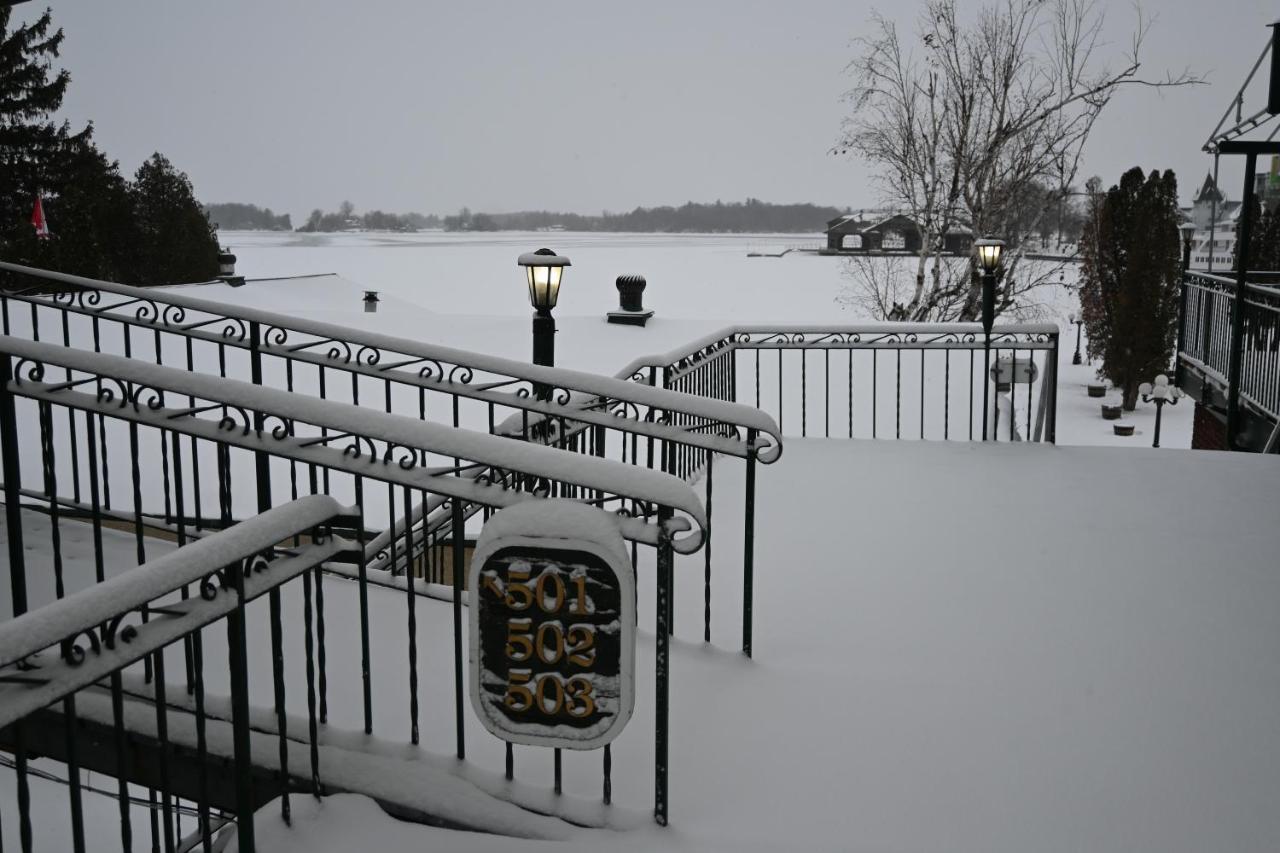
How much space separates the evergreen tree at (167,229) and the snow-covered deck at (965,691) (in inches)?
1267

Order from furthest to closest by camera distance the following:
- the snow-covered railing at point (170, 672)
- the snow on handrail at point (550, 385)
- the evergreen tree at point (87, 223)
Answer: the evergreen tree at point (87, 223), the snow on handrail at point (550, 385), the snow-covered railing at point (170, 672)

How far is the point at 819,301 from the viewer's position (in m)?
35.0

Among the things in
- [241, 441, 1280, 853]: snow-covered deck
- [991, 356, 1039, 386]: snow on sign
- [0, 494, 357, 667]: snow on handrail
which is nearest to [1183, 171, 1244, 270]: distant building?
[991, 356, 1039, 386]: snow on sign

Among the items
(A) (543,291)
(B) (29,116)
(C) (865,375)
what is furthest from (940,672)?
(B) (29,116)

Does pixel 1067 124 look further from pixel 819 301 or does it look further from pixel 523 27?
pixel 523 27

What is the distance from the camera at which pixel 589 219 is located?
48.7m

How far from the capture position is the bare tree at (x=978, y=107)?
58.0 ft

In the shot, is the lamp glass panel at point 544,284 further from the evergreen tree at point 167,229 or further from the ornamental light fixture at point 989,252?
the evergreen tree at point 167,229

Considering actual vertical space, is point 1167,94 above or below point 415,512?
above

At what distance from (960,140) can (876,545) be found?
1414 centimetres

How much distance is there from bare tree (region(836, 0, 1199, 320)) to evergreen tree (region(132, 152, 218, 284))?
23.8m

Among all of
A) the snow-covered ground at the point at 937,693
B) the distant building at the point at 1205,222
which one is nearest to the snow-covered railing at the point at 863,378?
the snow-covered ground at the point at 937,693

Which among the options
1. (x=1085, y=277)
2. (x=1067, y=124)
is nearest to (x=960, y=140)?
(x=1067, y=124)

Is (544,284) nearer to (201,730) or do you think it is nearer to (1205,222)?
(201,730)
